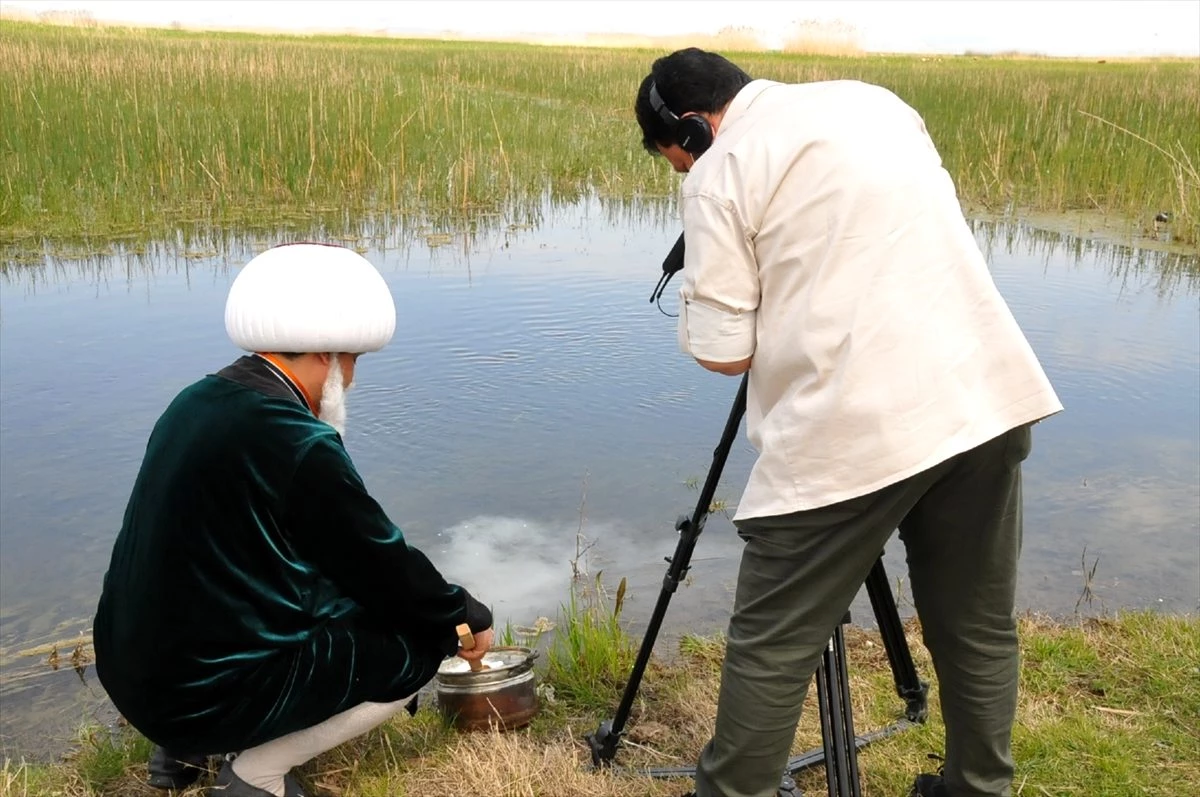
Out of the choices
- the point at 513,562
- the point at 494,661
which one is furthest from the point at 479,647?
the point at 513,562

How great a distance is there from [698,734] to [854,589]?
37.3 inches

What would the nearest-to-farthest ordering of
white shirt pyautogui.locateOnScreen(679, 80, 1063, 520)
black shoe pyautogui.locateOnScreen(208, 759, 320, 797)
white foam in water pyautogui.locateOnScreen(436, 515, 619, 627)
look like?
1. white shirt pyautogui.locateOnScreen(679, 80, 1063, 520)
2. black shoe pyautogui.locateOnScreen(208, 759, 320, 797)
3. white foam in water pyautogui.locateOnScreen(436, 515, 619, 627)

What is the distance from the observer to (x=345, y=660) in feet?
7.04

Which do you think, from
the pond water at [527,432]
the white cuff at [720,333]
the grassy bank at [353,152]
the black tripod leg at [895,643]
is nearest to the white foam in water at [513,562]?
the pond water at [527,432]

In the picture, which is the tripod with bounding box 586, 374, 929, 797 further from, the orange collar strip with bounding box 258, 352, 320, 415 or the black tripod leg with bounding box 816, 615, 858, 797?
the orange collar strip with bounding box 258, 352, 320, 415

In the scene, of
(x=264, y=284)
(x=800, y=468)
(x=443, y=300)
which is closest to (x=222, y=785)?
(x=264, y=284)

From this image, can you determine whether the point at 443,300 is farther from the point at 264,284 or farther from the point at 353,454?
the point at 264,284

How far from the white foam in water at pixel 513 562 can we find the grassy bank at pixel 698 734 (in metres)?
0.26

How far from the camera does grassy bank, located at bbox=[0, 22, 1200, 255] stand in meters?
9.01

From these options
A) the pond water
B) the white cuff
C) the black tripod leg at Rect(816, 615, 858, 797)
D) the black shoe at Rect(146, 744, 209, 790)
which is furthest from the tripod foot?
the black shoe at Rect(146, 744, 209, 790)

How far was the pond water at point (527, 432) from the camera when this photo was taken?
3.62m

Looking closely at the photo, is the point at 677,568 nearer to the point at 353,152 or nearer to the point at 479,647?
the point at 479,647

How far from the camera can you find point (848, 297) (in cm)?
173

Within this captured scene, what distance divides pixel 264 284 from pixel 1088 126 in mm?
12453
